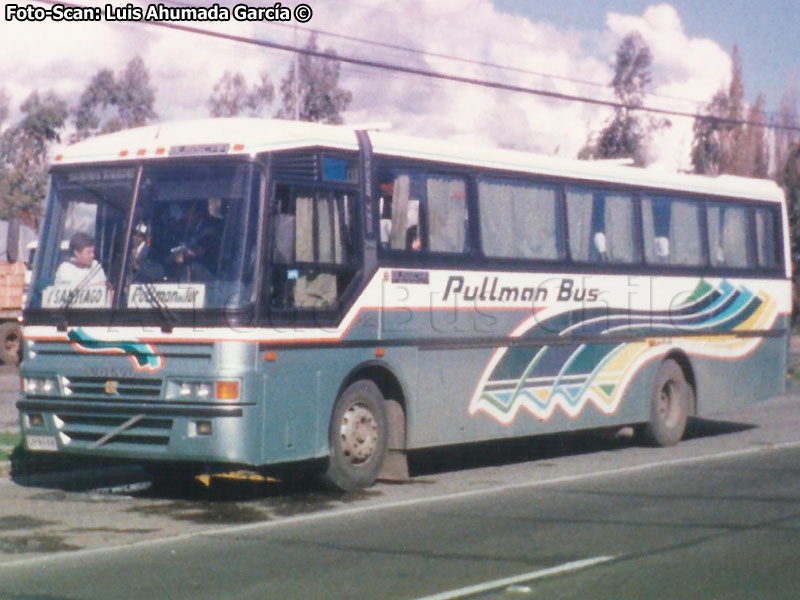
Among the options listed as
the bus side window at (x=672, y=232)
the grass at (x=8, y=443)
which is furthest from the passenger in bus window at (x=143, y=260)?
the bus side window at (x=672, y=232)

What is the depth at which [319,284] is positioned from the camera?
12570mm

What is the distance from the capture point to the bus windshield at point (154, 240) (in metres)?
11.8

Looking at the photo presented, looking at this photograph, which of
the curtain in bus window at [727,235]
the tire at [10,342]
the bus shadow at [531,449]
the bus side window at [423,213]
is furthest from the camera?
the tire at [10,342]

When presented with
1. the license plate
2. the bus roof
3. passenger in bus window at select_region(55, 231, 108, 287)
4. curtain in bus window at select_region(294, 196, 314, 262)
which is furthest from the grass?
curtain in bus window at select_region(294, 196, 314, 262)

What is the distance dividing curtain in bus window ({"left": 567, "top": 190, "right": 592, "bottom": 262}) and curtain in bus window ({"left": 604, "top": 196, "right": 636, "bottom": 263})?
0.38 m

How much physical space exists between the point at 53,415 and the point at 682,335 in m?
8.75

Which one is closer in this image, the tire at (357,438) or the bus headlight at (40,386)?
the bus headlight at (40,386)

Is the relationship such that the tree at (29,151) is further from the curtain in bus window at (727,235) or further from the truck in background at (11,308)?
the curtain in bus window at (727,235)

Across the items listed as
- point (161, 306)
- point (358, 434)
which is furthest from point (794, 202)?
point (161, 306)

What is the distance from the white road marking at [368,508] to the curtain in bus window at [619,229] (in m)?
2.54

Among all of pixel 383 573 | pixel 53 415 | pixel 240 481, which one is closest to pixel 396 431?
pixel 240 481

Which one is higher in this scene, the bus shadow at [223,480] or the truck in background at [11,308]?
the truck in background at [11,308]

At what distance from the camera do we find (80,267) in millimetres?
12453

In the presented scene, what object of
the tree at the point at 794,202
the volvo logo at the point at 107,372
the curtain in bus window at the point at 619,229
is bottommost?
the volvo logo at the point at 107,372
